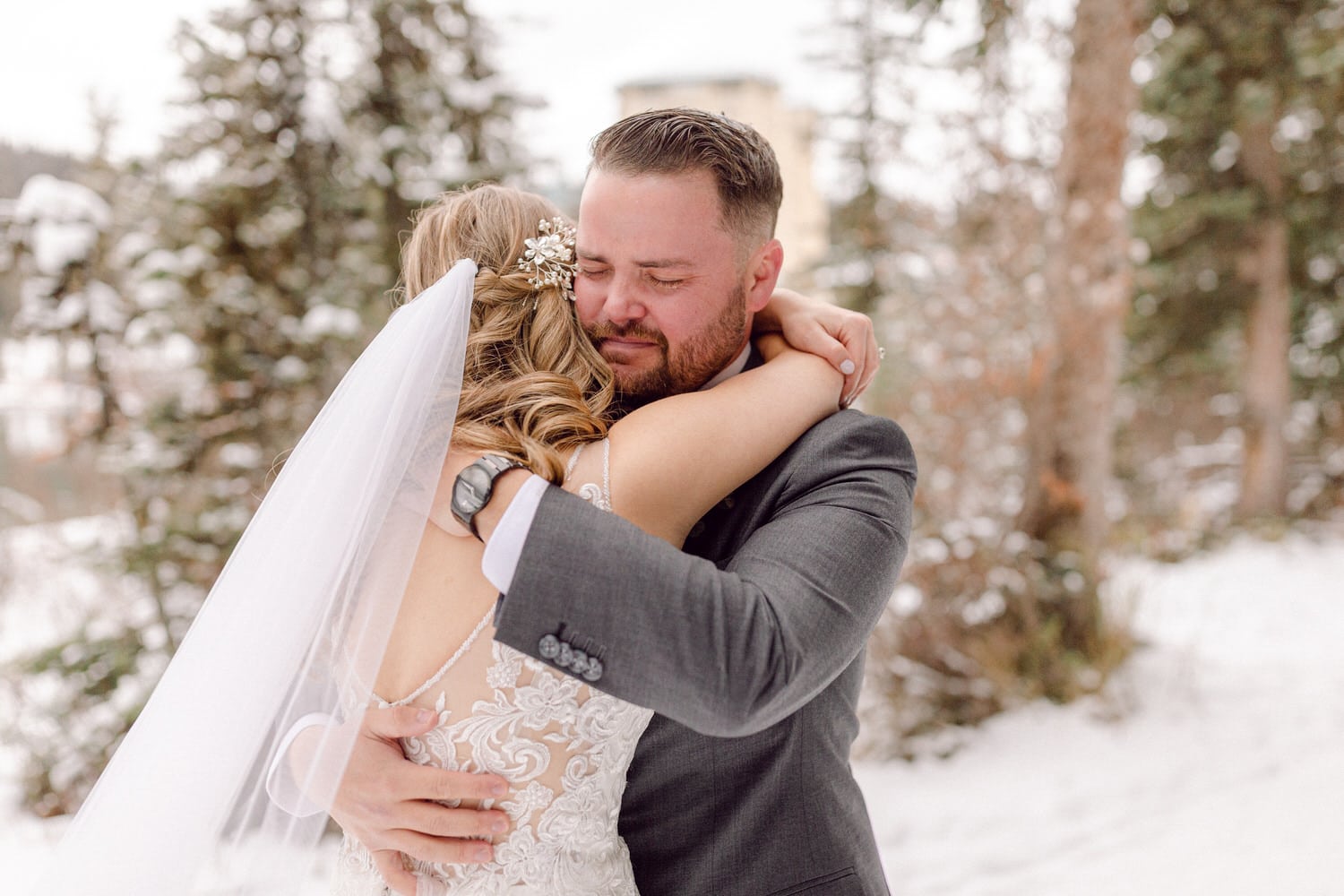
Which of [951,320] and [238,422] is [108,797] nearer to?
[238,422]

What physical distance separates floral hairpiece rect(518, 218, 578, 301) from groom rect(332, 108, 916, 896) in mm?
27

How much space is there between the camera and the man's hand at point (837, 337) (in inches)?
65.0

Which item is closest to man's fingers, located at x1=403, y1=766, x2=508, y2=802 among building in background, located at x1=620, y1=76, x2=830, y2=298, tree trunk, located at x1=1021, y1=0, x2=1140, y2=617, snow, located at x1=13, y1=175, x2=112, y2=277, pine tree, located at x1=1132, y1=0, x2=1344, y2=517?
snow, located at x1=13, y1=175, x2=112, y2=277

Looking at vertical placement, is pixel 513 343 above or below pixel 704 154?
below

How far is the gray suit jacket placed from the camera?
3.63 ft

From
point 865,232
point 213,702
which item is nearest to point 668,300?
point 213,702

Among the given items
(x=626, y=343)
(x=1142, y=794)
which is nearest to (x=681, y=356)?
(x=626, y=343)

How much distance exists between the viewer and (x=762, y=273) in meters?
1.78

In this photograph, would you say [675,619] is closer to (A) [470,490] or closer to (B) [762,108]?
(A) [470,490]

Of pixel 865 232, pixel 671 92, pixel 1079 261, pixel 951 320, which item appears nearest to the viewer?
pixel 1079 261

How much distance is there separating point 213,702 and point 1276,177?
38.0ft

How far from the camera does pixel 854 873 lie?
1546 mm

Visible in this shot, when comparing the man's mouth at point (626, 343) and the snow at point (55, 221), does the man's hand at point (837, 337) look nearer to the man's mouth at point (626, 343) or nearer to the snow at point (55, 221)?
the man's mouth at point (626, 343)

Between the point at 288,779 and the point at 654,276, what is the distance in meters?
0.94
